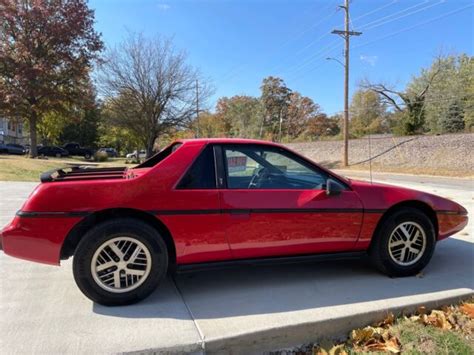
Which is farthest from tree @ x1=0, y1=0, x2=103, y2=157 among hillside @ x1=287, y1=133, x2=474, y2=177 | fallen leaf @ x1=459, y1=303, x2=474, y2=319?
fallen leaf @ x1=459, y1=303, x2=474, y2=319

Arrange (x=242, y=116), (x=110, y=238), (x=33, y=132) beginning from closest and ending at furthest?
1. (x=110, y=238)
2. (x=33, y=132)
3. (x=242, y=116)

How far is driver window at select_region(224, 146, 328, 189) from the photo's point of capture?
147 inches

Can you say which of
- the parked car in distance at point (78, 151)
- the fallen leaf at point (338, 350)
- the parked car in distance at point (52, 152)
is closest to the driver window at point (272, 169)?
the fallen leaf at point (338, 350)

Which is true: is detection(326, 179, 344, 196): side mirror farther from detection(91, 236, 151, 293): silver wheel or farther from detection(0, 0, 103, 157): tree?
detection(0, 0, 103, 157): tree

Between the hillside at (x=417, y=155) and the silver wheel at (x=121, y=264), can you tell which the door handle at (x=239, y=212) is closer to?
the silver wheel at (x=121, y=264)

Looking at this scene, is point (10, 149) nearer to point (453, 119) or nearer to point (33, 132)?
point (33, 132)

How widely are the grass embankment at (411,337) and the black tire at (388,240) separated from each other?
0.74 m

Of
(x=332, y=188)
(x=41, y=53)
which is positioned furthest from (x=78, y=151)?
(x=332, y=188)

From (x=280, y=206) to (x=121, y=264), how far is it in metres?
1.50

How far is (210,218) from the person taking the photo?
3.43 m

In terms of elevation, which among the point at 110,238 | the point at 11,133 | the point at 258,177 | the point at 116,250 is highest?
the point at 11,133

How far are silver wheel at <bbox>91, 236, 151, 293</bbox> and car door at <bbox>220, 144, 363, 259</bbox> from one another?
0.79 metres

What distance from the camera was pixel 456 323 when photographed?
3.15m

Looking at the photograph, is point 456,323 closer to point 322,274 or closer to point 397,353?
point 397,353
